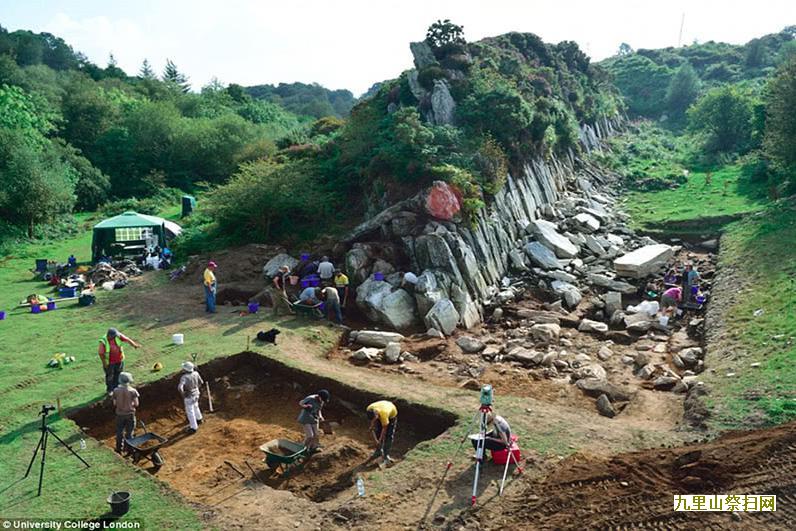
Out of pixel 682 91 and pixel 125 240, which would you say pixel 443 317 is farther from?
pixel 682 91

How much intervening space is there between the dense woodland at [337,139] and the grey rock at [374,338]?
22.6 ft

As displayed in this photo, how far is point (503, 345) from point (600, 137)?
3359 cm

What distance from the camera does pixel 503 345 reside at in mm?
16562

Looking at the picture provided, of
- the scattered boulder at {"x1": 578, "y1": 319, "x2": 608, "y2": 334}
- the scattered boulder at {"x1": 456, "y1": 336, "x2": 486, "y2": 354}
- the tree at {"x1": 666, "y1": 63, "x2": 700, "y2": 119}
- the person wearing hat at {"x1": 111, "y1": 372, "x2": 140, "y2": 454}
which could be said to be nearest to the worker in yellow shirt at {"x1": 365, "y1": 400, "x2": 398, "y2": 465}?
the person wearing hat at {"x1": 111, "y1": 372, "x2": 140, "y2": 454}

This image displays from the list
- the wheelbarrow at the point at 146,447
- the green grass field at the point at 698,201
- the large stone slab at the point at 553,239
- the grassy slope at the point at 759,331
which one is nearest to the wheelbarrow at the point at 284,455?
the wheelbarrow at the point at 146,447

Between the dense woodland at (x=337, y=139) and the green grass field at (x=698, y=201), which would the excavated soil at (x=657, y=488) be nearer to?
the dense woodland at (x=337, y=139)

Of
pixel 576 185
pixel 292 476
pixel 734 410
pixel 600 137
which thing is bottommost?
pixel 292 476

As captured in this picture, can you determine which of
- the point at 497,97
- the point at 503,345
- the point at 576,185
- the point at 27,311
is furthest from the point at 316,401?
the point at 576,185

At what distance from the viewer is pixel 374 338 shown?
53.6ft

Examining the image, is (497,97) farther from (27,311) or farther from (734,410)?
(27,311)

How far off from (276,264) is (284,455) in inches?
485

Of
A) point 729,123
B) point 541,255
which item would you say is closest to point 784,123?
point 541,255

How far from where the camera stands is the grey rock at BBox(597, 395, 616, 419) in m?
12.4

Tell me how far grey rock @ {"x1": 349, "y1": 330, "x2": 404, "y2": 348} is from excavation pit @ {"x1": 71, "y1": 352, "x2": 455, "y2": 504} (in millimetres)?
3007
